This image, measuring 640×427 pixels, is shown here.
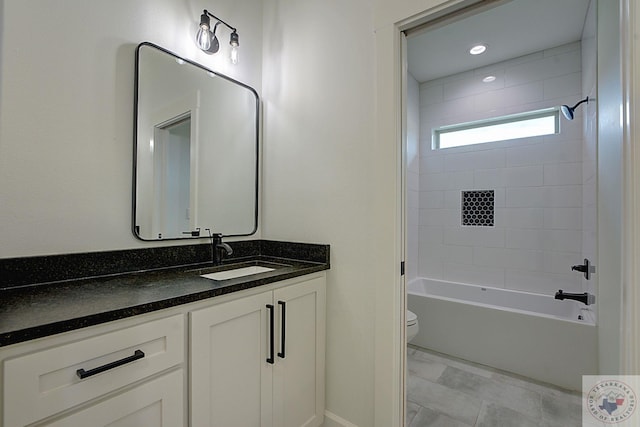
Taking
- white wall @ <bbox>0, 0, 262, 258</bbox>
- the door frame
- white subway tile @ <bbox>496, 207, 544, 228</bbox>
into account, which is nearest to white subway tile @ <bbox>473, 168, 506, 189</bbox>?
white subway tile @ <bbox>496, 207, 544, 228</bbox>

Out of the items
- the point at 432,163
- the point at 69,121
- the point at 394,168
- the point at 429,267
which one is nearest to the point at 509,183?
the point at 432,163

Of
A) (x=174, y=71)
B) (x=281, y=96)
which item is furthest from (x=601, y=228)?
(x=174, y=71)

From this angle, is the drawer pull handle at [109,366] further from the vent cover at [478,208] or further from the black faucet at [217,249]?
the vent cover at [478,208]

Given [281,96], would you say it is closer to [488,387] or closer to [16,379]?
[16,379]

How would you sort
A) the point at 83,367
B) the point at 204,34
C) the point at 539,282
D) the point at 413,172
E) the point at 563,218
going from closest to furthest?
the point at 83,367
the point at 204,34
the point at 563,218
the point at 539,282
the point at 413,172

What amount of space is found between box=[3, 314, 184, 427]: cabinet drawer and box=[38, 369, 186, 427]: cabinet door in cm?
3

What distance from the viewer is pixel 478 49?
2.62 m

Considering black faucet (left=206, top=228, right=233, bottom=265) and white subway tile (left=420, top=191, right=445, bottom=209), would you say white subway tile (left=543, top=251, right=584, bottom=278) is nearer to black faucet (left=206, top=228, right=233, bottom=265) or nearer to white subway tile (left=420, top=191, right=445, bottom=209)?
white subway tile (left=420, top=191, right=445, bottom=209)

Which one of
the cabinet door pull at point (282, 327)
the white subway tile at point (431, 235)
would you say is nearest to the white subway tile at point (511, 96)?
the white subway tile at point (431, 235)

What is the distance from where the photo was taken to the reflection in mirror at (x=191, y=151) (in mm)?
1386

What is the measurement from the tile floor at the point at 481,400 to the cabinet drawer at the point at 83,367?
1502 mm

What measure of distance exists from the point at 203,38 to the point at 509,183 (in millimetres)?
2895

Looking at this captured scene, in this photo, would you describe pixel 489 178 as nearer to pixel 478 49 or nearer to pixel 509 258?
pixel 509 258

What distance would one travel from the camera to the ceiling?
6.87ft
